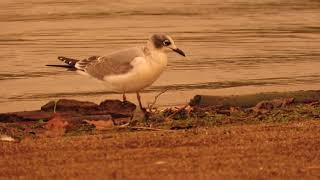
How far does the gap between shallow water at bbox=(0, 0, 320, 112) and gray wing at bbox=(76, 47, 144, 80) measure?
717mm

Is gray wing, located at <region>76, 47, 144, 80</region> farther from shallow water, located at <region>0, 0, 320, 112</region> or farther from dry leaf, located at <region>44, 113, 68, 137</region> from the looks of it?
dry leaf, located at <region>44, 113, 68, 137</region>

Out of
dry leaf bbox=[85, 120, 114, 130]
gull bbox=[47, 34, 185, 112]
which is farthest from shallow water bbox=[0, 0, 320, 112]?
dry leaf bbox=[85, 120, 114, 130]

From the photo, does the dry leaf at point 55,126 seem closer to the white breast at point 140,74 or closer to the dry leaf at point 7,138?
the dry leaf at point 7,138

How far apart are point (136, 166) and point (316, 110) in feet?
9.77

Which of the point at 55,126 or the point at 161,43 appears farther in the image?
the point at 161,43

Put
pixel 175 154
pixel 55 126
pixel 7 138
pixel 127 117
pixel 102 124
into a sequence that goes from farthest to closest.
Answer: pixel 127 117
pixel 102 124
pixel 55 126
pixel 7 138
pixel 175 154

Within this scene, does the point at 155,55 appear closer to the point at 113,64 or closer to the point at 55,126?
the point at 113,64

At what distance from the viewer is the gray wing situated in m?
9.36

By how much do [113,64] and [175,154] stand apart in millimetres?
2981

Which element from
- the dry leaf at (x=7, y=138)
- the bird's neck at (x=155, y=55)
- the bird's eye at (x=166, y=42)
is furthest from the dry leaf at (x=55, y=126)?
the bird's eye at (x=166, y=42)

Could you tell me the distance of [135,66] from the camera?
9.27m

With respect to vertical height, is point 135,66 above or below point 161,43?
below

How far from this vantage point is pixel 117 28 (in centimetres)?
1529

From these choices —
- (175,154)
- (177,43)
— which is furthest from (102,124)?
(177,43)
